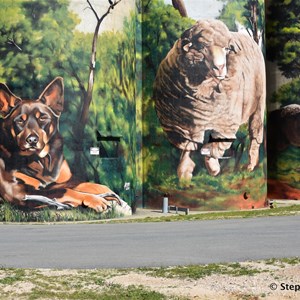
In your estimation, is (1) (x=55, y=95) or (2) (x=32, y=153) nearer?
(2) (x=32, y=153)

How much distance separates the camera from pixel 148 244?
2064 centimetres

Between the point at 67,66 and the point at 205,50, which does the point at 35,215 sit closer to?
the point at 67,66

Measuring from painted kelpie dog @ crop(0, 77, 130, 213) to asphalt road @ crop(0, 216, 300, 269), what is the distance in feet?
18.1

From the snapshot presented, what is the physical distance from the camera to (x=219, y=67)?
39906mm

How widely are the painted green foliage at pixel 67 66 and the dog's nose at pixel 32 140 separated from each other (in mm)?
1311

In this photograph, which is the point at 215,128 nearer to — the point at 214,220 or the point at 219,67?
the point at 219,67

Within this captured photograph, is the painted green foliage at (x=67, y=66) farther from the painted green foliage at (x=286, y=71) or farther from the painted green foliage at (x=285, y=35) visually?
the painted green foliage at (x=285, y=35)

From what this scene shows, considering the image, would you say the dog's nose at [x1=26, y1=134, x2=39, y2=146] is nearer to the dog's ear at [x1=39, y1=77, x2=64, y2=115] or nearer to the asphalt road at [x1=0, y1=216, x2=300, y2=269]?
the dog's ear at [x1=39, y1=77, x2=64, y2=115]

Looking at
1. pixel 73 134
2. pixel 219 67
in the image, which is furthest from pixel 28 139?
pixel 219 67

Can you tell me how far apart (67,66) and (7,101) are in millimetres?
3279

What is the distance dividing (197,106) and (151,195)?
5.91 m

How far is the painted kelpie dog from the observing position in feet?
108

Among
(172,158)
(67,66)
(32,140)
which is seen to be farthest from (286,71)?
(32,140)

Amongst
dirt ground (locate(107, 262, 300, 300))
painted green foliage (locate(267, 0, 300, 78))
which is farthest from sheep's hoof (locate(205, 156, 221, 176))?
dirt ground (locate(107, 262, 300, 300))
